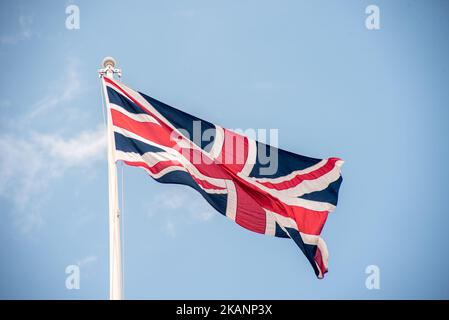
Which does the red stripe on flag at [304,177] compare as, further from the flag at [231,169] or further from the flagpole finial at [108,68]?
the flagpole finial at [108,68]

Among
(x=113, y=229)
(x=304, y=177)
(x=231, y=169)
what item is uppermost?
(x=231, y=169)

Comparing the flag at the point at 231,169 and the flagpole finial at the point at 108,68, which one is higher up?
the flagpole finial at the point at 108,68

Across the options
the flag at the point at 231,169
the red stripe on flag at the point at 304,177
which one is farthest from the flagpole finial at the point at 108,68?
the red stripe on flag at the point at 304,177

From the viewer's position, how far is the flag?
80.2 ft

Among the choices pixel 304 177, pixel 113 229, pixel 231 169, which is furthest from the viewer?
pixel 304 177

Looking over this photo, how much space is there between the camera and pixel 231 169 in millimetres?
25359

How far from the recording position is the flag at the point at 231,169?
24.4 metres

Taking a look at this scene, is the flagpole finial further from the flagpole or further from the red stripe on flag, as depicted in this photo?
the red stripe on flag

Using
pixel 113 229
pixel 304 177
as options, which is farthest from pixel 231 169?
pixel 113 229

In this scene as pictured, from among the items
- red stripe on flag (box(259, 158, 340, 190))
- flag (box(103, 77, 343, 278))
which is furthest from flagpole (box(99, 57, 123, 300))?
red stripe on flag (box(259, 158, 340, 190))

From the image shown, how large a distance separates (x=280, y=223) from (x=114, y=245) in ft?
15.7

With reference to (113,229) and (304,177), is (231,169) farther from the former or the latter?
(113,229)

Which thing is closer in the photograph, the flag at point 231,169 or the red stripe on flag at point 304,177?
the flag at point 231,169
